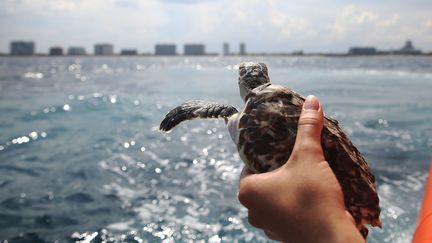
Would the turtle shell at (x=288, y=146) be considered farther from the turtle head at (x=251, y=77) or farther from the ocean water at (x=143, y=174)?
the ocean water at (x=143, y=174)

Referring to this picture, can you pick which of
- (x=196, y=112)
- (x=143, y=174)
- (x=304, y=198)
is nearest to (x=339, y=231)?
(x=304, y=198)

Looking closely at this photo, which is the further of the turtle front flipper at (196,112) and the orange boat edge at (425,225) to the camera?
the turtle front flipper at (196,112)

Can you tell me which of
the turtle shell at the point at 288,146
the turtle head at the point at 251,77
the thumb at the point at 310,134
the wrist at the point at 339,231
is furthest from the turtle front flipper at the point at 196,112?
the wrist at the point at 339,231

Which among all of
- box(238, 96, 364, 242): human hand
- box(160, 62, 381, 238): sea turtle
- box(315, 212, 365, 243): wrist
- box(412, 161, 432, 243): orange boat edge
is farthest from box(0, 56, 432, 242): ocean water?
box(315, 212, 365, 243): wrist

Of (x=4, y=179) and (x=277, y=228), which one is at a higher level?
(x=277, y=228)

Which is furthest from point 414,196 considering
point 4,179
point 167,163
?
point 4,179

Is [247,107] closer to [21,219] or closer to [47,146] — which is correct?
[21,219]
